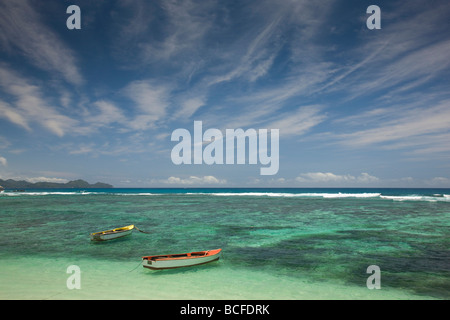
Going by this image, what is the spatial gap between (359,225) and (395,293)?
18.4 meters

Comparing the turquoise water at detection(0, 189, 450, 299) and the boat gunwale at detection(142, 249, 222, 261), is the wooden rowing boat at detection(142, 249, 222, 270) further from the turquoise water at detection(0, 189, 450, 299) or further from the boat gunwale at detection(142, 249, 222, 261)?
the turquoise water at detection(0, 189, 450, 299)

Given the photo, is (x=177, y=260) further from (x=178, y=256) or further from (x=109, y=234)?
(x=109, y=234)

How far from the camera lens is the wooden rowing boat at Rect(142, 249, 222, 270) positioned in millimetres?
12338

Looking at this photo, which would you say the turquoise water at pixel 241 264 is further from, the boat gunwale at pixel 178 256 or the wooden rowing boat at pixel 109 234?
the boat gunwale at pixel 178 256

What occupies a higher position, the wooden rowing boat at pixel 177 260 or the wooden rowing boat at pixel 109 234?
the wooden rowing boat at pixel 177 260

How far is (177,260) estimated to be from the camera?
12664mm

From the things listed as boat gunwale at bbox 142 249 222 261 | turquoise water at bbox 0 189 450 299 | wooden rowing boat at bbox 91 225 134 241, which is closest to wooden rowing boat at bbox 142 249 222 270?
boat gunwale at bbox 142 249 222 261

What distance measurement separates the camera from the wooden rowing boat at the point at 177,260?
1234cm

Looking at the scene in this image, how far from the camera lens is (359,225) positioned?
26.8m

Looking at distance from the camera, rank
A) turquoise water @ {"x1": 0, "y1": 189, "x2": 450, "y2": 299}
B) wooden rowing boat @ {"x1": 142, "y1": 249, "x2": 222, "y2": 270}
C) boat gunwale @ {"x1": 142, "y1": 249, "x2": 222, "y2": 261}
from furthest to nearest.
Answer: boat gunwale @ {"x1": 142, "y1": 249, "x2": 222, "y2": 261} < wooden rowing boat @ {"x1": 142, "y1": 249, "x2": 222, "y2": 270} < turquoise water @ {"x1": 0, "y1": 189, "x2": 450, "y2": 299}

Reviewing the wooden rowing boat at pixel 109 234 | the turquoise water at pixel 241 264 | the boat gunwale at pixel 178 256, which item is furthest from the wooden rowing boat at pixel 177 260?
the wooden rowing boat at pixel 109 234
